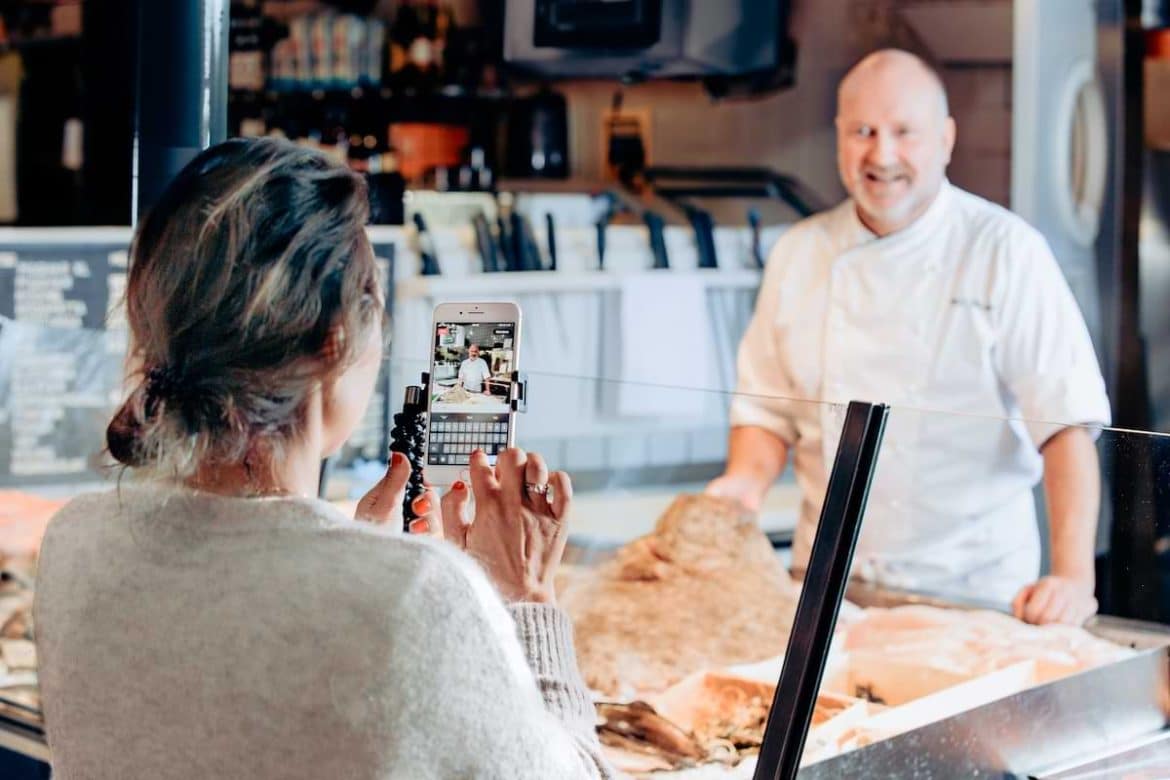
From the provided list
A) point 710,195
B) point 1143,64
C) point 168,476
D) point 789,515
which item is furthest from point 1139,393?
point 168,476

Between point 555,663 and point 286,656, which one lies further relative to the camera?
point 555,663

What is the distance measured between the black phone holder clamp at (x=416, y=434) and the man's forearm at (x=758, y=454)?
155 cm

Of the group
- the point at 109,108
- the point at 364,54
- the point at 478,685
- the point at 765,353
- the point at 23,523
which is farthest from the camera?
the point at 364,54

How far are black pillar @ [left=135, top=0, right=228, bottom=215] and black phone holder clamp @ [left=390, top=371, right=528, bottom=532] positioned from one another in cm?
85

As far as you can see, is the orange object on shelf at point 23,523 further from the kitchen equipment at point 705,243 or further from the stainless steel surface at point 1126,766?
the kitchen equipment at point 705,243

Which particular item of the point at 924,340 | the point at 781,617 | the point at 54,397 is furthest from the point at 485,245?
the point at 781,617

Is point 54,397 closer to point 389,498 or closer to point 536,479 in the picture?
point 389,498

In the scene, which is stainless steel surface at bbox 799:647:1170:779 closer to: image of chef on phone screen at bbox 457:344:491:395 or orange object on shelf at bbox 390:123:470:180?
image of chef on phone screen at bbox 457:344:491:395

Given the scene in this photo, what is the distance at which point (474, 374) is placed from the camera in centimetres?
137

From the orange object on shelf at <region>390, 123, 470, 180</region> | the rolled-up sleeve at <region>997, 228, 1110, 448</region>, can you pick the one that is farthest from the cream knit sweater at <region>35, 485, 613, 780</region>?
the orange object on shelf at <region>390, 123, 470, 180</region>

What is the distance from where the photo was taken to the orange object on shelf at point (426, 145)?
516cm

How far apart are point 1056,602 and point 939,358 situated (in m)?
1.29

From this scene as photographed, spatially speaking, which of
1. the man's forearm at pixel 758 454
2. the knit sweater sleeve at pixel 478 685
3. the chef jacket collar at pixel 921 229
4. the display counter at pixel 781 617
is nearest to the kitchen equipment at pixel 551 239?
the chef jacket collar at pixel 921 229

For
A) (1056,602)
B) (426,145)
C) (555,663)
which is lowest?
(1056,602)
